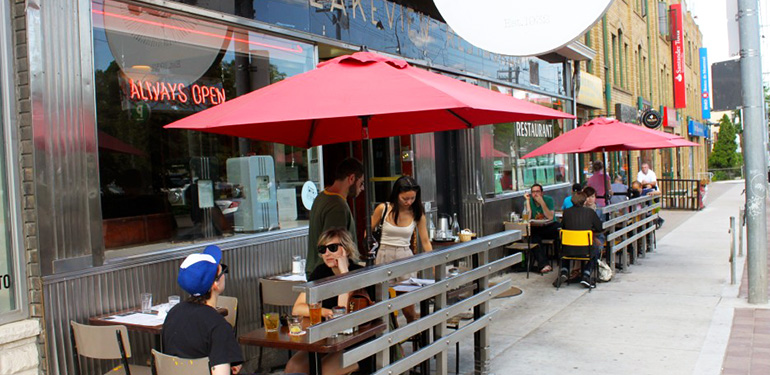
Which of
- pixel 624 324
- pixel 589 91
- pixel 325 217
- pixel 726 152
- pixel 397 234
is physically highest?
pixel 589 91

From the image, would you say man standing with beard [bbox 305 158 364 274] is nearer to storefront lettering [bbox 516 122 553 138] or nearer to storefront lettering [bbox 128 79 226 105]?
storefront lettering [bbox 128 79 226 105]

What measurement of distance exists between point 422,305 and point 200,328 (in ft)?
6.70

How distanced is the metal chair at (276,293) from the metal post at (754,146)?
535 cm

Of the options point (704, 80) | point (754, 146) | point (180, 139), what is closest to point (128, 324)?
point (180, 139)

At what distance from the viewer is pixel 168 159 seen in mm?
5566

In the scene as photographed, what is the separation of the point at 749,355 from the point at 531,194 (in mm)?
5302

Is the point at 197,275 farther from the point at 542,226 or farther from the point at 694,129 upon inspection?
the point at 694,129

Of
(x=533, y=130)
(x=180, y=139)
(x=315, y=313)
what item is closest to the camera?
(x=315, y=313)

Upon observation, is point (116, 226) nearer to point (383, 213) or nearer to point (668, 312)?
point (383, 213)

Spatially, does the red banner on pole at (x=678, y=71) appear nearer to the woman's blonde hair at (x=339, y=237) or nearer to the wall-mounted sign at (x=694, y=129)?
the wall-mounted sign at (x=694, y=129)

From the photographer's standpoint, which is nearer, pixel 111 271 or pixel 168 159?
pixel 111 271

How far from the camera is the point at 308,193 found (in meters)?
7.11

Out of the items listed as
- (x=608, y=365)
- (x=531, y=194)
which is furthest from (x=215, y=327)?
(x=531, y=194)

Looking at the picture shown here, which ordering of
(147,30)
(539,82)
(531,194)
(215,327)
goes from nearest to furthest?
(215,327) < (147,30) < (531,194) < (539,82)
